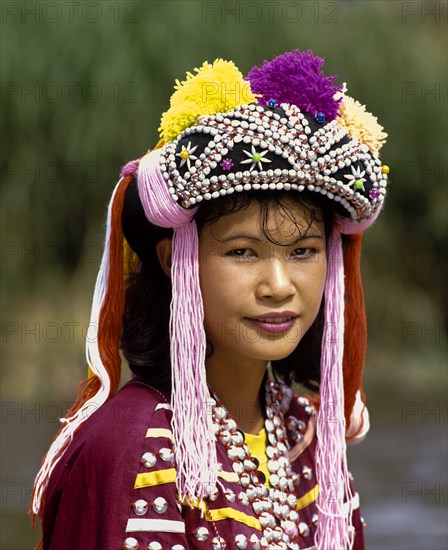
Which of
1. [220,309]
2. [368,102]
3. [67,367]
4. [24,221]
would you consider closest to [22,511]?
[67,367]

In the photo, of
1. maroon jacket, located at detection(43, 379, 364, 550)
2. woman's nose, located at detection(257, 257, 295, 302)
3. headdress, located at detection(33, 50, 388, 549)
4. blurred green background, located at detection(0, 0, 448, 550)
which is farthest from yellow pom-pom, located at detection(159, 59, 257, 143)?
blurred green background, located at detection(0, 0, 448, 550)

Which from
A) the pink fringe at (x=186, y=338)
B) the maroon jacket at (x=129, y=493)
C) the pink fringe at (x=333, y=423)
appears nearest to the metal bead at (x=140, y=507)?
the maroon jacket at (x=129, y=493)

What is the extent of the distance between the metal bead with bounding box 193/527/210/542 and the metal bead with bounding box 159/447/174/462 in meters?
0.14

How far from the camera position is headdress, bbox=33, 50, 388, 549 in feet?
6.43

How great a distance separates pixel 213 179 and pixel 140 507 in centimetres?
62

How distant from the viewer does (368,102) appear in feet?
20.0

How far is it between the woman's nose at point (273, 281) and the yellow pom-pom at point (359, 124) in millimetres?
324

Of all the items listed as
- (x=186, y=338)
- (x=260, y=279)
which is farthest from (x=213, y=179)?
→ (x=186, y=338)

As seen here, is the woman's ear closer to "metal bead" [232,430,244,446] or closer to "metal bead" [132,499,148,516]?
"metal bead" [232,430,244,446]

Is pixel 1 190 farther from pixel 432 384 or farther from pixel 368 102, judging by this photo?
pixel 432 384

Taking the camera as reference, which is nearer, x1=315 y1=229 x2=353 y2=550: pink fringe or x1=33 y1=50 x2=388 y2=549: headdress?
x1=33 y1=50 x2=388 y2=549: headdress

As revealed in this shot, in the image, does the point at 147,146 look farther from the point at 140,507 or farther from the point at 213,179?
the point at 140,507

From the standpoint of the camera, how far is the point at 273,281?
201 centimetres

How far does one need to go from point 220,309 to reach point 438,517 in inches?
99.1
